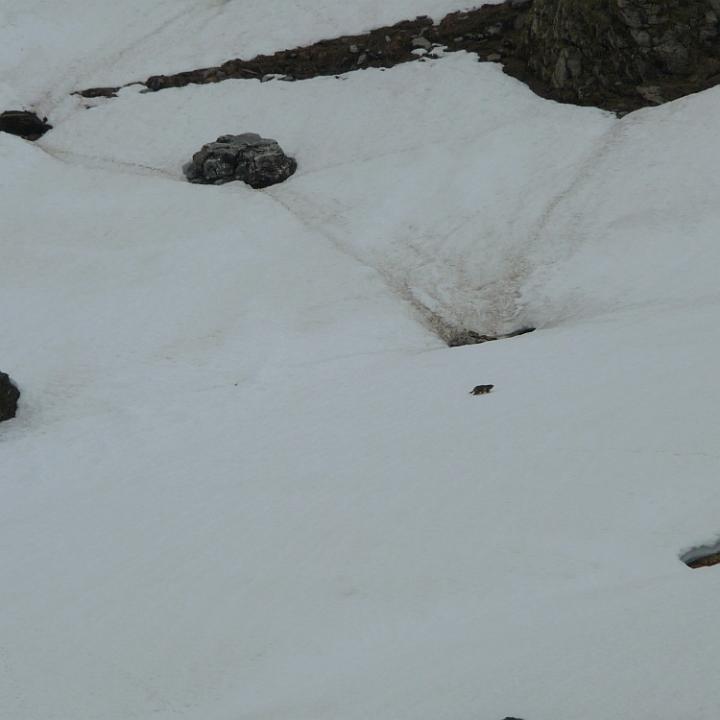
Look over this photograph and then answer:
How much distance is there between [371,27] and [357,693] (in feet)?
104

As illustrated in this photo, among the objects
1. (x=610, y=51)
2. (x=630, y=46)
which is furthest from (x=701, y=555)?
(x=630, y=46)

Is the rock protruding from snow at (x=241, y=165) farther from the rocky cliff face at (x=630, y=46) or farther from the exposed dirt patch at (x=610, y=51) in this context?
the rocky cliff face at (x=630, y=46)

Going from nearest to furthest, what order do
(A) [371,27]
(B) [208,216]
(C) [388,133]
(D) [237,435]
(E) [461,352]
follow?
1. (D) [237,435]
2. (E) [461,352]
3. (B) [208,216]
4. (C) [388,133]
5. (A) [371,27]

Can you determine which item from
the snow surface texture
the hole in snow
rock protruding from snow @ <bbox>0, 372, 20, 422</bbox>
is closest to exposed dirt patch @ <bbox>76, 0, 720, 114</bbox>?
the snow surface texture

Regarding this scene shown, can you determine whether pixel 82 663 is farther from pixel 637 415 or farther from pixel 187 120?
pixel 187 120

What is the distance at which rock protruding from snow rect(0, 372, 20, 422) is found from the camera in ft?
58.8

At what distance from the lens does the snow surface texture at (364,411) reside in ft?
30.7

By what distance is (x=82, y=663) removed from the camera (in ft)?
33.8

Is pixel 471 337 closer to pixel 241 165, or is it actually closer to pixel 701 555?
pixel 701 555

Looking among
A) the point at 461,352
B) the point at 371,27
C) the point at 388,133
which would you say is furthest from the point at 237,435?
the point at 371,27

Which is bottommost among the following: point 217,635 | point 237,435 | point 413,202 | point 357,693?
point 413,202

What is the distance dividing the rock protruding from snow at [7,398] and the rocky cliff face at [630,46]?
21.7 meters

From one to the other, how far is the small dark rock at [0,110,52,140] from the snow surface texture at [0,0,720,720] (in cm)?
128

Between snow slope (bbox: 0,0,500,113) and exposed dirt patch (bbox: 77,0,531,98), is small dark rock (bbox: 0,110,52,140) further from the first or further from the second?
exposed dirt patch (bbox: 77,0,531,98)
